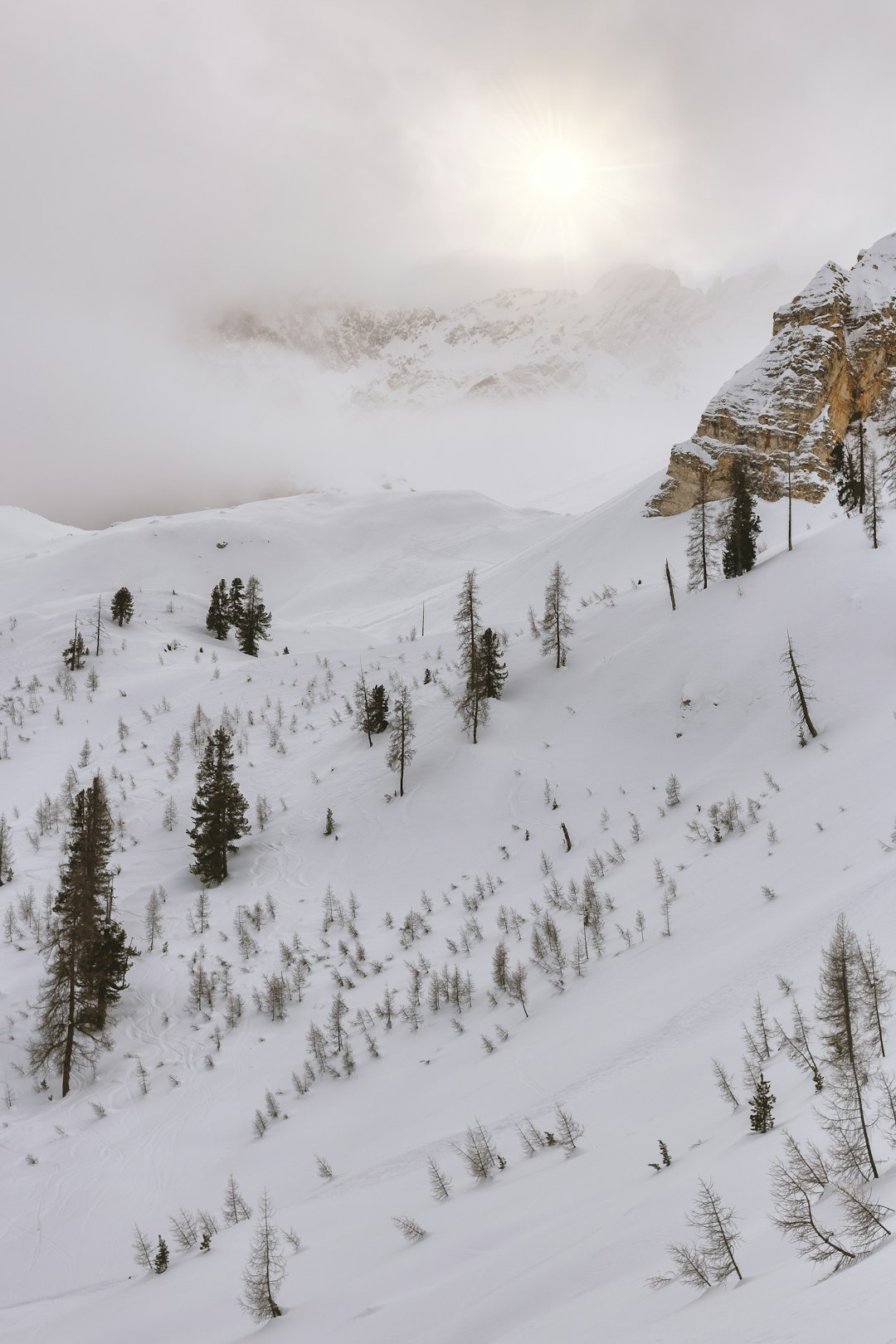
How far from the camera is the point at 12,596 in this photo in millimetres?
110812

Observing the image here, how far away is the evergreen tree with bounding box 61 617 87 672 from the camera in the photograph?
2729 inches

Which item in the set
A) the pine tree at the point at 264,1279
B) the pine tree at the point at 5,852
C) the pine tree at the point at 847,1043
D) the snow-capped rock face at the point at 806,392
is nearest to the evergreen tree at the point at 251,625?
the pine tree at the point at 5,852

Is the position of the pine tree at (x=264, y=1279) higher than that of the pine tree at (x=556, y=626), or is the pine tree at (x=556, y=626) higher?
the pine tree at (x=556, y=626)

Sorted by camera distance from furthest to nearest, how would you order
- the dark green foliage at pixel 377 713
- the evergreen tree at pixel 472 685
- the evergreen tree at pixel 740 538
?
the evergreen tree at pixel 740 538 → the dark green foliage at pixel 377 713 → the evergreen tree at pixel 472 685

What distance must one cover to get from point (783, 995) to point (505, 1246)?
7.07 meters

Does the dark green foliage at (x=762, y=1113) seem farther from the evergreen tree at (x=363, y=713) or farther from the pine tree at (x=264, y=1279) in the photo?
the evergreen tree at (x=363, y=713)

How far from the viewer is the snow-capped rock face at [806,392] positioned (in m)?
88.0

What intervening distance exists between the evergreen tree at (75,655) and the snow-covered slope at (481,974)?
14.6 feet

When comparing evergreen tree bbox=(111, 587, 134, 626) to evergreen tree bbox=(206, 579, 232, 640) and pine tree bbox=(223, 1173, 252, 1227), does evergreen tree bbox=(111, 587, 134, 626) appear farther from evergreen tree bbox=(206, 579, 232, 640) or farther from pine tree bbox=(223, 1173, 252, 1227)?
pine tree bbox=(223, 1173, 252, 1227)

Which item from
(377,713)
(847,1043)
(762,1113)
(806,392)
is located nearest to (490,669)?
(377,713)

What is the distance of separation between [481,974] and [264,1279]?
46.9 ft

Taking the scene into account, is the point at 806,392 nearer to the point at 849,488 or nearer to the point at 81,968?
the point at 849,488

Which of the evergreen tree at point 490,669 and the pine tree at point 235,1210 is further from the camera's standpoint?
the evergreen tree at point 490,669

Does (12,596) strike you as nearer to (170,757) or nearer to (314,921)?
(170,757)
